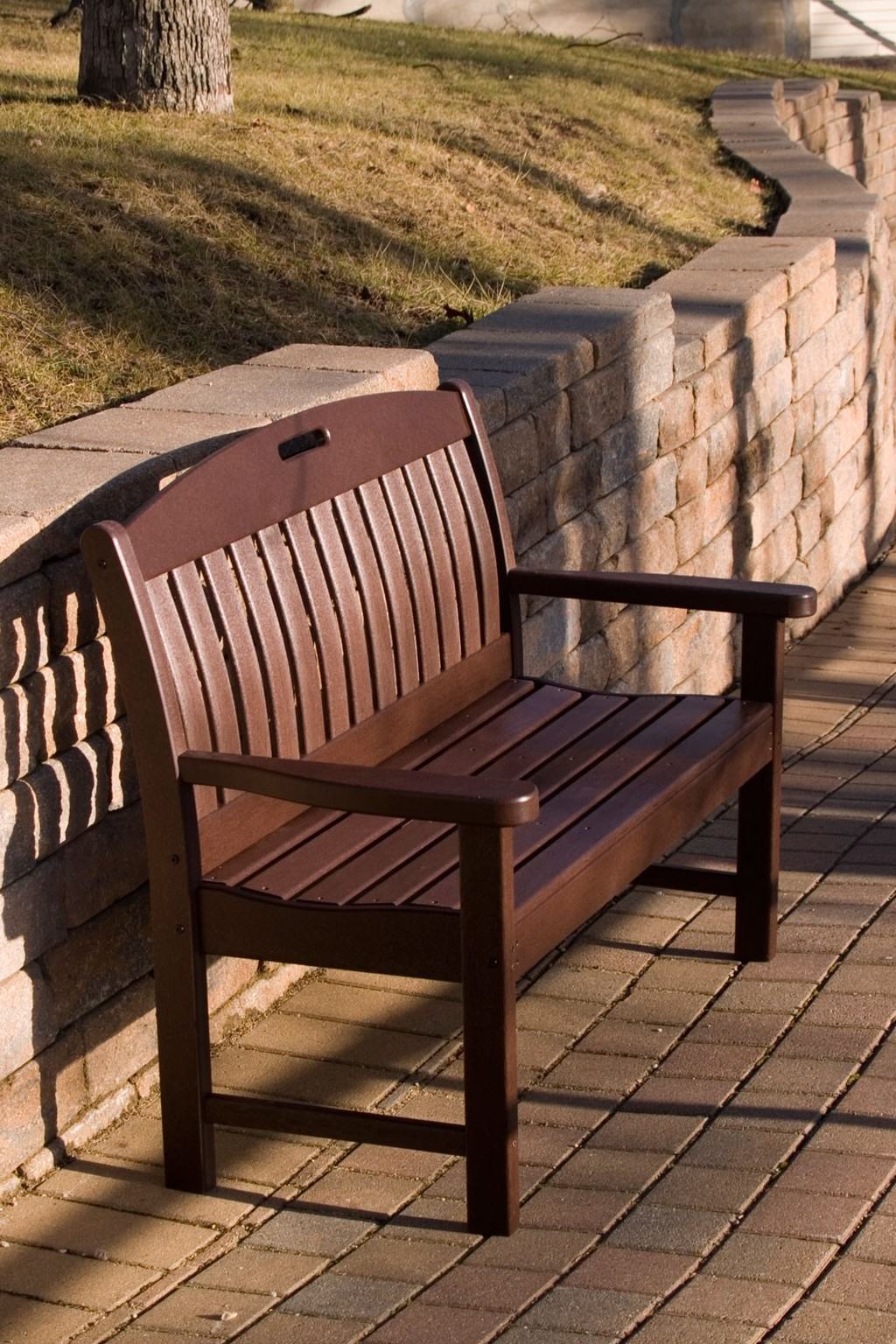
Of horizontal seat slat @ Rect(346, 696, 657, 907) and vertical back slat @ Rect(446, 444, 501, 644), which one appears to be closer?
horizontal seat slat @ Rect(346, 696, 657, 907)

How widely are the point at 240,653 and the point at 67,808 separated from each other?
0.38 metres

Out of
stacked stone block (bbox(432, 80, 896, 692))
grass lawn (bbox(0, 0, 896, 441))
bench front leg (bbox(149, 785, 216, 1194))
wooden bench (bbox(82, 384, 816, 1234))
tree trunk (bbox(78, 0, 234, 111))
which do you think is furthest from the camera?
tree trunk (bbox(78, 0, 234, 111))

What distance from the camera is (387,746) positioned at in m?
3.63

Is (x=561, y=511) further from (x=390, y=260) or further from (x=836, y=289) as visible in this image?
(x=836, y=289)

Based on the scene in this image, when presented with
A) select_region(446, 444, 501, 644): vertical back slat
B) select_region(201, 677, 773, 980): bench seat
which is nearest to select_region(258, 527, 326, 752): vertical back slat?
select_region(201, 677, 773, 980): bench seat

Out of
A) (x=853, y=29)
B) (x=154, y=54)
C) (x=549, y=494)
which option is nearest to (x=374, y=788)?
(x=549, y=494)

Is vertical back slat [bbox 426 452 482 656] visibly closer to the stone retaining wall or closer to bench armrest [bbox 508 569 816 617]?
bench armrest [bbox 508 569 816 617]

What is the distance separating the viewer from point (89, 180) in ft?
19.4

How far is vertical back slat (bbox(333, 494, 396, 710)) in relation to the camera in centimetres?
353

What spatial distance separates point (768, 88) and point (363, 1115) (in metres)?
8.84

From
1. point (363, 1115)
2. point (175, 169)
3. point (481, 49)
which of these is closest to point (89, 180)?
point (175, 169)

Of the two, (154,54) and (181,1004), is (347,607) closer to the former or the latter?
(181,1004)

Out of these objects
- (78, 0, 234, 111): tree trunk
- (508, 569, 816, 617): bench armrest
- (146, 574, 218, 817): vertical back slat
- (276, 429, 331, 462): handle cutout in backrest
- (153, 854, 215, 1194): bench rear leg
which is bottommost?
(153, 854, 215, 1194): bench rear leg

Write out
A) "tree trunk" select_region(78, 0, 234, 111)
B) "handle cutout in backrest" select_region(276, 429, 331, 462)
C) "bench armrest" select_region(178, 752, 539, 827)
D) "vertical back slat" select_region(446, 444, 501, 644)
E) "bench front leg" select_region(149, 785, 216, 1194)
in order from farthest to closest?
"tree trunk" select_region(78, 0, 234, 111), "vertical back slat" select_region(446, 444, 501, 644), "handle cutout in backrest" select_region(276, 429, 331, 462), "bench front leg" select_region(149, 785, 216, 1194), "bench armrest" select_region(178, 752, 539, 827)
